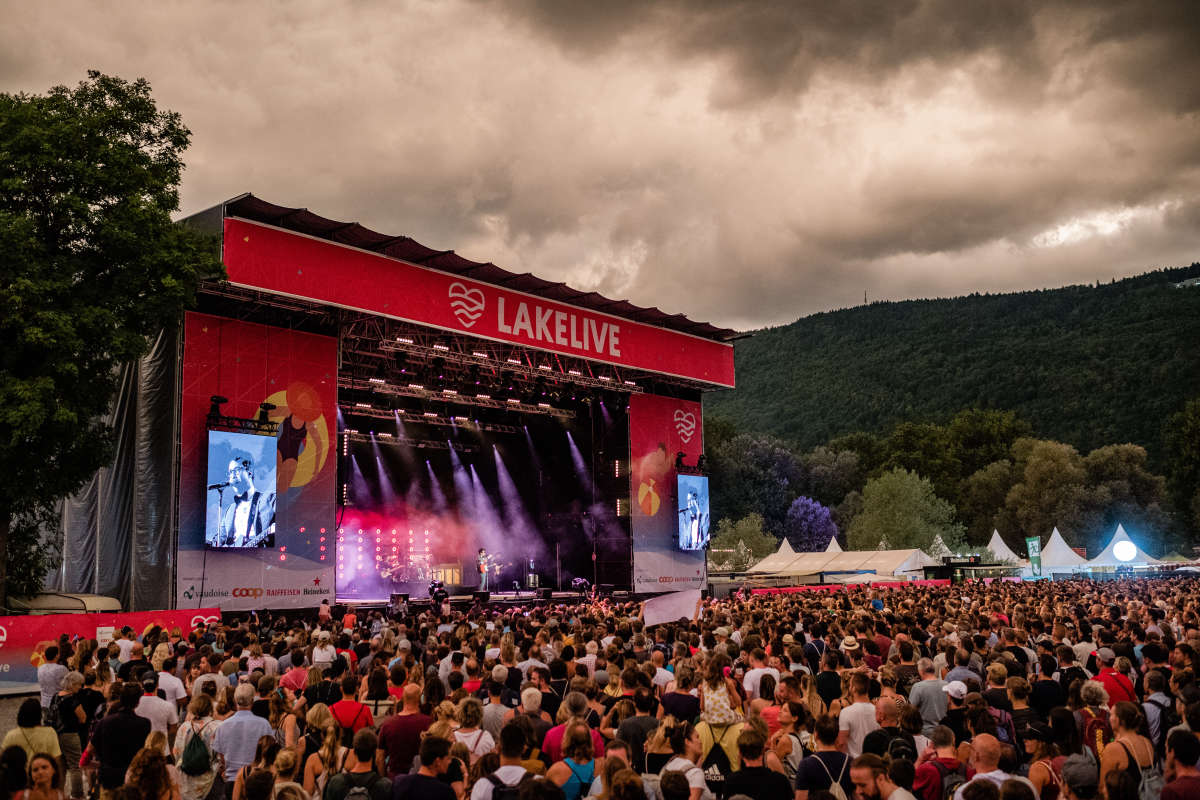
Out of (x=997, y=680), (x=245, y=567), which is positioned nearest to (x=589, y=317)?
(x=245, y=567)

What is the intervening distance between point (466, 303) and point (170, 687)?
18665 millimetres

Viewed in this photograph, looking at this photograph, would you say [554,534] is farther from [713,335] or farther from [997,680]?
[997,680]

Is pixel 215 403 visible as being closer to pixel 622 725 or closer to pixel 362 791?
pixel 622 725

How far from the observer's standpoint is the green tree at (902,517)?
65.9 metres

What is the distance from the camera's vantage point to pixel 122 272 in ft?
63.4

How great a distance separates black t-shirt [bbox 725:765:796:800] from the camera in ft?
16.5

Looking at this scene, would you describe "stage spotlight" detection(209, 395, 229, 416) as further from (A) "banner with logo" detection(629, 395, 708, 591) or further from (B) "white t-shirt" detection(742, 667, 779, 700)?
(B) "white t-shirt" detection(742, 667, 779, 700)

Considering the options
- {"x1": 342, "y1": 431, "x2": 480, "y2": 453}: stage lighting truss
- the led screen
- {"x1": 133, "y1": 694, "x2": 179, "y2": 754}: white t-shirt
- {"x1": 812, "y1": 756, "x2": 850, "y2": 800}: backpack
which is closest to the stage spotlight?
the led screen

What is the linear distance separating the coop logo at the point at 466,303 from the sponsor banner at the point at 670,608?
14735 millimetres

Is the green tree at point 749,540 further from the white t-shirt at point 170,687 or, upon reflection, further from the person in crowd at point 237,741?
the person in crowd at point 237,741

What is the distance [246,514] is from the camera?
21844 millimetres

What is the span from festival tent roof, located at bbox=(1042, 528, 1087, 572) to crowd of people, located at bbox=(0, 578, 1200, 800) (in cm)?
3953

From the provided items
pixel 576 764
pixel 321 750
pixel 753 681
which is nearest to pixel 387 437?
pixel 753 681

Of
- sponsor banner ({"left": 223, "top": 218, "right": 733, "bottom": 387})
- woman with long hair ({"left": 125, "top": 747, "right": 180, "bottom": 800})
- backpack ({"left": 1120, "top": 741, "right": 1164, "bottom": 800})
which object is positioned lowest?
backpack ({"left": 1120, "top": 741, "right": 1164, "bottom": 800})
